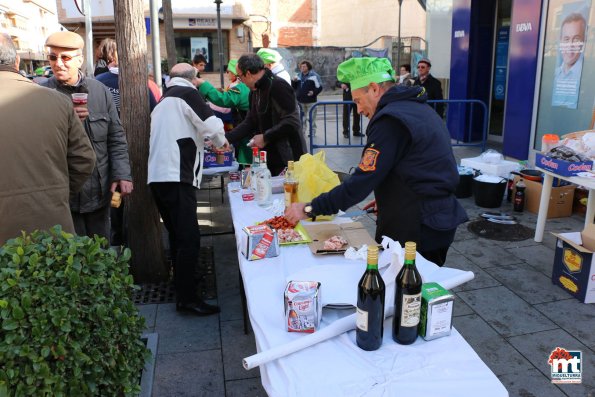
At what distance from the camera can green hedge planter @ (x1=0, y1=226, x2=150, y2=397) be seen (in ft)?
5.47

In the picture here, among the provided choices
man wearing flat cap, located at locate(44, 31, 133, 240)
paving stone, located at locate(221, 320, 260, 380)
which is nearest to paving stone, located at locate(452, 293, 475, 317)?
paving stone, located at locate(221, 320, 260, 380)

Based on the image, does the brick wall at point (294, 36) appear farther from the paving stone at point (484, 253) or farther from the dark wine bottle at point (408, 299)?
the dark wine bottle at point (408, 299)

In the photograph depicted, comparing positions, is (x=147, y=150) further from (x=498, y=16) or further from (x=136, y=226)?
(x=498, y=16)

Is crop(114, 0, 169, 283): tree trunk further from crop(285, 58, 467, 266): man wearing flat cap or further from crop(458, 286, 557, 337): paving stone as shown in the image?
crop(458, 286, 557, 337): paving stone

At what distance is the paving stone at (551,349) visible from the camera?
2791 millimetres

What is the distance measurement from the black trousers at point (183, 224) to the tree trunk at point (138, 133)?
0.58 metres

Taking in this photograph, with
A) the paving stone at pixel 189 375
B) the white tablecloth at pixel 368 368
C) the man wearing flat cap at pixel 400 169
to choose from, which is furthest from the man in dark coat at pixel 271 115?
the white tablecloth at pixel 368 368

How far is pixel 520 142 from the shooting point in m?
7.85

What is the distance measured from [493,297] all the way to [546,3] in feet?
17.3

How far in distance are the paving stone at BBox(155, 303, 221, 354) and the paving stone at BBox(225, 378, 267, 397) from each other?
0.44 m

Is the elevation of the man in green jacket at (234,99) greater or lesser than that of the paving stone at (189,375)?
greater

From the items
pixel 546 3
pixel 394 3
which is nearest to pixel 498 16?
pixel 546 3

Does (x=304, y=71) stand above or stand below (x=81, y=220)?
above

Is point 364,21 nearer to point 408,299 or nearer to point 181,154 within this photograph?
point 181,154
